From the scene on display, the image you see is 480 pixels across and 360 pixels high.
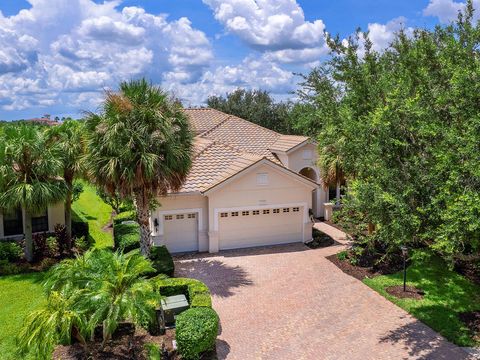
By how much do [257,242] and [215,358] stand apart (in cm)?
997

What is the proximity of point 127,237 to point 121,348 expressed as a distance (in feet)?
27.0

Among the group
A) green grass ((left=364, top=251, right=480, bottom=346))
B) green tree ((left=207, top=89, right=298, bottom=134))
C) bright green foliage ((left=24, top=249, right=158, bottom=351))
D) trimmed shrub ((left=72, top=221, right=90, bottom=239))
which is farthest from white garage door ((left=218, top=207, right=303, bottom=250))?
green tree ((left=207, top=89, right=298, bottom=134))

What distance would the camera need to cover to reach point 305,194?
20391mm

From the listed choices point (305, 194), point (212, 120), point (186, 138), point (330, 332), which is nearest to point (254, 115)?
point (212, 120)

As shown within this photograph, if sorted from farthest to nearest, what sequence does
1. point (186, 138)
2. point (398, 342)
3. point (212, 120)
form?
point (212, 120) < point (186, 138) < point (398, 342)

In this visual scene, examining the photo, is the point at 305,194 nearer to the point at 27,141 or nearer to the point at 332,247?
the point at 332,247

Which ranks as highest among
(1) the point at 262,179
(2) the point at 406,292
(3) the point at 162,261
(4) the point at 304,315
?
(1) the point at 262,179

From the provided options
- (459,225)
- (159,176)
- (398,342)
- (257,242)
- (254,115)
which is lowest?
(398,342)

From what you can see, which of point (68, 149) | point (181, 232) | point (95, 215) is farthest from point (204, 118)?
point (68, 149)

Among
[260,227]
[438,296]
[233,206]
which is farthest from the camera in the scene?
[260,227]

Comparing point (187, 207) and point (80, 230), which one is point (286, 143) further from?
point (80, 230)

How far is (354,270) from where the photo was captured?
16469 mm

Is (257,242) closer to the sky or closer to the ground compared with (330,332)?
closer to the sky

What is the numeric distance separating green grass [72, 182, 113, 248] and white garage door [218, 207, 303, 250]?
6.34 metres
